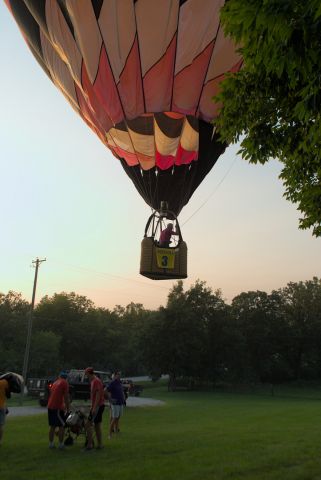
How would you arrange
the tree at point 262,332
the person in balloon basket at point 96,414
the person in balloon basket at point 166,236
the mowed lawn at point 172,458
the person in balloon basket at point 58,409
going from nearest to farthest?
the mowed lawn at point 172,458, the person in balloon basket at point 96,414, the person in balloon basket at point 58,409, the person in balloon basket at point 166,236, the tree at point 262,332

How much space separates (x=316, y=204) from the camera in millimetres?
8148

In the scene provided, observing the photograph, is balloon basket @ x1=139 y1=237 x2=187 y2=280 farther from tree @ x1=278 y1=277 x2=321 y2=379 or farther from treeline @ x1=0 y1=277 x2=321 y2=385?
Answer: tree @ x1=278 y1=277 x2=321 y2=379

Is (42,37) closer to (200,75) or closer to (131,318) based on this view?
(200,75)

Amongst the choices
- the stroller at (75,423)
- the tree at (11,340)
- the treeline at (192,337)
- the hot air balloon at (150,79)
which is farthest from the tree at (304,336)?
the stroller at (75,423)

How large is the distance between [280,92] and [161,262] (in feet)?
23.3

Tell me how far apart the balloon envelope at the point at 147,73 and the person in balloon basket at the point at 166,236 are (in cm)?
81

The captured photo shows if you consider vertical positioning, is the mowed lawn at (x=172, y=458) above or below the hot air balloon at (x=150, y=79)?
below

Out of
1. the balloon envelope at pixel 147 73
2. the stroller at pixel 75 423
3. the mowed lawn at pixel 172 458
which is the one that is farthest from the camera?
the balloon envelope at pixel 147 73

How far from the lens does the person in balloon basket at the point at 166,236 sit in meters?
12.9

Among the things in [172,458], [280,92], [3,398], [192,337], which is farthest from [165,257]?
[192,337]

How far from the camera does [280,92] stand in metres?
6.00

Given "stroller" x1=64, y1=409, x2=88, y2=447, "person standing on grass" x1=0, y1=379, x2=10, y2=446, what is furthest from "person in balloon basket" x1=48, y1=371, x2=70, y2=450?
"person standing on grass" x1=0, y1=379, x2=10, y2=446

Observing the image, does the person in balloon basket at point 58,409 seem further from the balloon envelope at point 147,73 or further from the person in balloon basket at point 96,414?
the balloon envelope at point 147,73

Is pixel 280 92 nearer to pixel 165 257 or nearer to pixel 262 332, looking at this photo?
pixel 165 257
